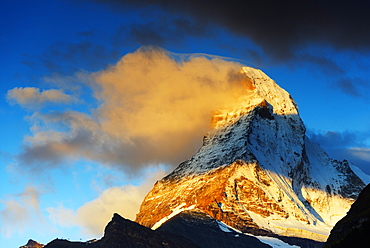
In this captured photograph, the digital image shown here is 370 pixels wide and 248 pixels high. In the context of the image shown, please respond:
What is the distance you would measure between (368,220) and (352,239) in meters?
7.53

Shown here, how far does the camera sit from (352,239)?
187 meters

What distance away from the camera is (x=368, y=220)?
190625mm
